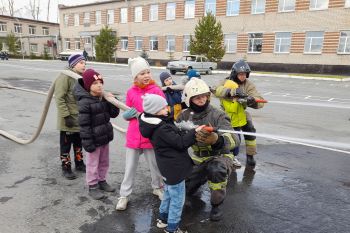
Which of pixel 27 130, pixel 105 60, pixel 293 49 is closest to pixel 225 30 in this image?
pixel 293 49

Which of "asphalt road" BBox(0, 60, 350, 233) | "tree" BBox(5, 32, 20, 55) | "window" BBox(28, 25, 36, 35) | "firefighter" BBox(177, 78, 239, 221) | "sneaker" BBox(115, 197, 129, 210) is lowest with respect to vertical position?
"asphalt road" BBox(0, 60, 350, 233)

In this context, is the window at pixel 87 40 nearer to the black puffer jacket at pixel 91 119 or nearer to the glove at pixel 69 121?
the glove at pixel 69 121

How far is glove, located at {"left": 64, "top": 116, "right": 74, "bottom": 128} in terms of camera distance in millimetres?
4160

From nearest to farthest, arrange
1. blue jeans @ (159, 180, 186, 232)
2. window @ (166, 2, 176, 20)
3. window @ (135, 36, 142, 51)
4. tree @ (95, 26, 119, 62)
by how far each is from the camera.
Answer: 1. blue jeans @ (159, 180, 186, 232)
2. window @ (166, 2, 176, 20)
3. tree @ (95, 26, 119, 62)
4. window @ (135, 36, 142, 51)

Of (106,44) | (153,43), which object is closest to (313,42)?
(153,43)

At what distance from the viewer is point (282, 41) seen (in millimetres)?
29844

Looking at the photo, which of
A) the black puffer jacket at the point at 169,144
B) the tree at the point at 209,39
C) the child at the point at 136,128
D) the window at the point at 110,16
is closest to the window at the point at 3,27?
the window at the point at 110,16

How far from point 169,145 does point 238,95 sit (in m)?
1.73

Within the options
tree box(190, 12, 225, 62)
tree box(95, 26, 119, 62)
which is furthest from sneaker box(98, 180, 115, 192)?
tree box(95, 26, 119, 62)

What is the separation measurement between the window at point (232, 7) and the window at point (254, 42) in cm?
308

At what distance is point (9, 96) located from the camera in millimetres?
11344

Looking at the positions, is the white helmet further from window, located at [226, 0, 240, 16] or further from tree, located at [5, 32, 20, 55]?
tree, located at [5, 32, 20, 55]

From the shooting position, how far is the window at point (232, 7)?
3234cm

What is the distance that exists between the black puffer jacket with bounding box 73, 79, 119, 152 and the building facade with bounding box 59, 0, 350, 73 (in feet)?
93.1
